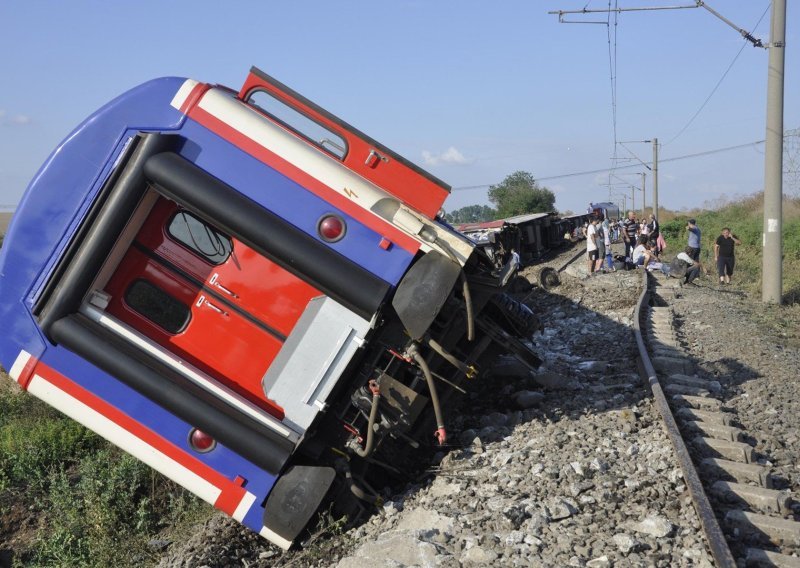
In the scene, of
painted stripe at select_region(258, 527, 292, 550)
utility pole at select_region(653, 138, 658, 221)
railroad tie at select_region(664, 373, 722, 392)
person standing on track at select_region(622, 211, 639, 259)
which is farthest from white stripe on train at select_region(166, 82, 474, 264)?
utility pole at select_region(653, 138, 658, 221)

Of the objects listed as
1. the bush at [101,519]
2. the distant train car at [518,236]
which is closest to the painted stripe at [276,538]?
the bush at [101,519]

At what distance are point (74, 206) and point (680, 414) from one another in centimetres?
481

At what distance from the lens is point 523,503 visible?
4.81 m

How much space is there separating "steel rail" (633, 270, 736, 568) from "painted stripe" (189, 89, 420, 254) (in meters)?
2.13

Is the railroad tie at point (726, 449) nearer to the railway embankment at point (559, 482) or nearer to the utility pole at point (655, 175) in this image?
the railway embankment at point (559, 482)

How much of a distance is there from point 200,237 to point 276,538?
2.09 metres

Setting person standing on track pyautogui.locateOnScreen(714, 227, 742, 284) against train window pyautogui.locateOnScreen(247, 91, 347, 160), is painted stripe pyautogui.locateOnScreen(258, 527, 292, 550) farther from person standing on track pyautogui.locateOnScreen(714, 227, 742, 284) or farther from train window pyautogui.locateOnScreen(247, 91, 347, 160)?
person standing on track pyautogui.locateOnScreen(714, 227, 742, 284)

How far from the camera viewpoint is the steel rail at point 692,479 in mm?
3874

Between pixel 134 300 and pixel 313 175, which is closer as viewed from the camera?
pixel 313 175

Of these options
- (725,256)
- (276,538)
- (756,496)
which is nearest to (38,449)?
(276,538)

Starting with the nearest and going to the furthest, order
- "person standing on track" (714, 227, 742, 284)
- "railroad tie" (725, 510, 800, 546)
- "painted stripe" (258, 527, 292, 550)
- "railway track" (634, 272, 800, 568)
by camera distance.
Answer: "railway track" (634, 272, 800, 568), "railroad tie" (725, 510, 800, 546), "painted stripe" (258, 527, 292, 550), "person standing on track" (714, 227, 742, 284)

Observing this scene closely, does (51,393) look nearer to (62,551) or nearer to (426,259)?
(62,551)

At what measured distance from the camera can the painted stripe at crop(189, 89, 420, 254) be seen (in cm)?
532

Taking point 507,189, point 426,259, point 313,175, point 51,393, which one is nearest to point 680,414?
point 426,259
